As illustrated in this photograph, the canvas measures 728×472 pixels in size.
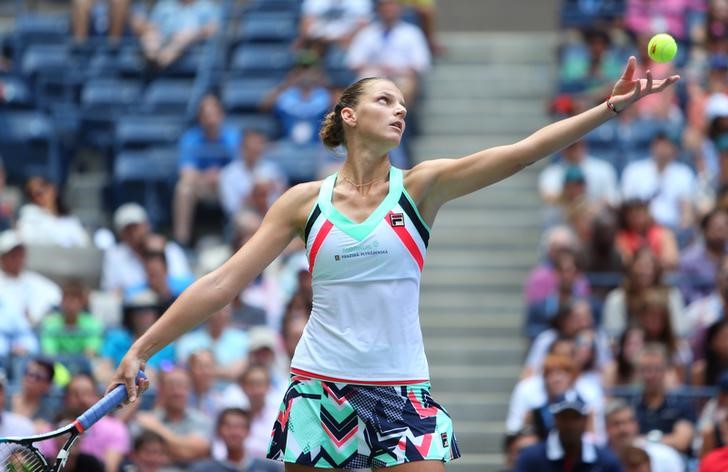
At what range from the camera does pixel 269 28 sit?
16.0m

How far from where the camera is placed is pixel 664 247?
1257cm

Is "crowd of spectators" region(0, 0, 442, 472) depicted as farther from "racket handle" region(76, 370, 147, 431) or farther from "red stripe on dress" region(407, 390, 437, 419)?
"red stripe on dress" region(407, 390, 437, 419)

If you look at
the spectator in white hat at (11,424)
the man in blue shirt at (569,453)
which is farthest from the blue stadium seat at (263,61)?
the man in blue shirt at (569,453)

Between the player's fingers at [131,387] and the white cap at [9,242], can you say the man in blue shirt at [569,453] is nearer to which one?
the player's fingers at [131,387]

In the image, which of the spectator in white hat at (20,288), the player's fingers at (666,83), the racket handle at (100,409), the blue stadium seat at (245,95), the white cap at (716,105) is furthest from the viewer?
the blue stadium seat at (245,95)

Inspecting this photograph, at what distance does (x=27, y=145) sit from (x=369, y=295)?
966 cm

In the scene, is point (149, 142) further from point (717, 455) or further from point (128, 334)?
point (717, 455)

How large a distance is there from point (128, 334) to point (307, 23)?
483 cm

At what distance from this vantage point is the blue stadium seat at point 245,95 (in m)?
15.1

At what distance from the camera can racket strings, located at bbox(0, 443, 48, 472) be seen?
6156 mm

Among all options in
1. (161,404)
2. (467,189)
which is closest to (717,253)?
(161,404)

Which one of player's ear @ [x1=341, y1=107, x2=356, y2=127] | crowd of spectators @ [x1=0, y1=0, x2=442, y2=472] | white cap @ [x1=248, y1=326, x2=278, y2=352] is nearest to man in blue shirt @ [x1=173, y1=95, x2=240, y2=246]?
crowd of spectators @ [x1=0, y1=0, x2=442, y2=472]

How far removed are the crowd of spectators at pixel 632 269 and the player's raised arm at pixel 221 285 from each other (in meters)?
3.55

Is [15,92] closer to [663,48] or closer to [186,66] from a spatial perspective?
[186,66]
